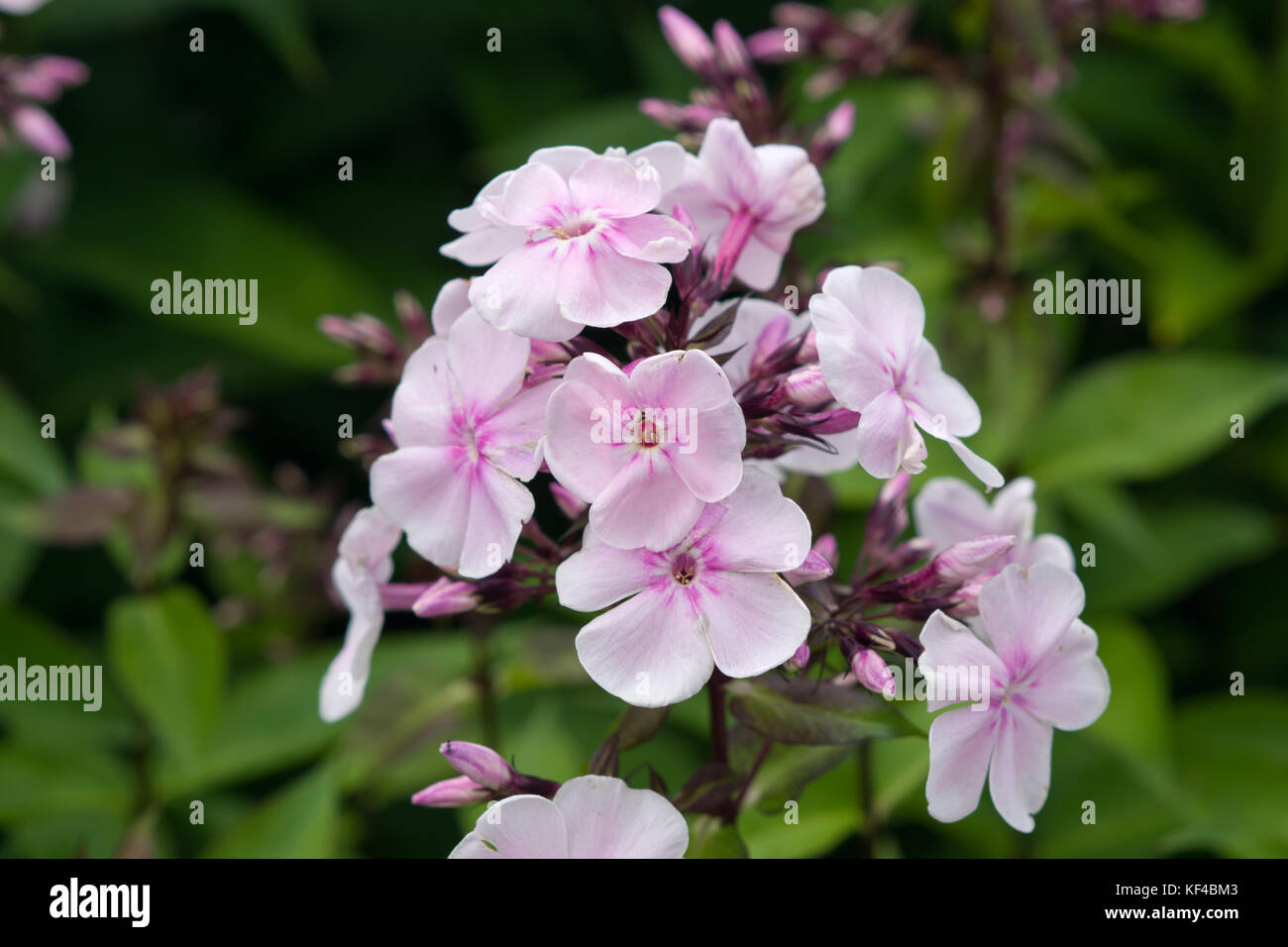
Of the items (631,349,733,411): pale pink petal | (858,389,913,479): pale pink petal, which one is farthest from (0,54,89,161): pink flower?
(858,389,913,479): pale pink petal

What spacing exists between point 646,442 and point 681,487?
45mm

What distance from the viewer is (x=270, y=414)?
2.70 meters

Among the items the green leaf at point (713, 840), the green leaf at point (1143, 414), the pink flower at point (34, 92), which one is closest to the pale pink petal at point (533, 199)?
the green leaf at point (713, 840)

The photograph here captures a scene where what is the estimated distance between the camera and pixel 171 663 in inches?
73.4

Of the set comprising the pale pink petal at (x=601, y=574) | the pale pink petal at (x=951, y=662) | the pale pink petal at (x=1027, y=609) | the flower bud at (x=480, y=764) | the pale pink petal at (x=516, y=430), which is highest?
the pale pink petal at (x=516, y=430)

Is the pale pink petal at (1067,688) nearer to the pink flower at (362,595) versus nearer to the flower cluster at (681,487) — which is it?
the flower cluster at (681,487)

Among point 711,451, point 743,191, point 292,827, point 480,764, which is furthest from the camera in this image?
point 292,827

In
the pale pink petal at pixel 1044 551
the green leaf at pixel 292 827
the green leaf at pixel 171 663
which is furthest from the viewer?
the green leaf at pixel 171 663

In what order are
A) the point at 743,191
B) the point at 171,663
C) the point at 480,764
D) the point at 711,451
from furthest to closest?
the point at 171,663, the point at 743,191, the point at 480,764, the point at 711,451

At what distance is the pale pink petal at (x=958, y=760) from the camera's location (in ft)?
3.10

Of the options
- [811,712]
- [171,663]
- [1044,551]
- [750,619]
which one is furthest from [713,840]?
[171,663]

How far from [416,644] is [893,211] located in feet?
4.23

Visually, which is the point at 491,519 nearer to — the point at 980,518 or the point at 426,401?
the point at 426,401
